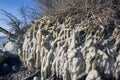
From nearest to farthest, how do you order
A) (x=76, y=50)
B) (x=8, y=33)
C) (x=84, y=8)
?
(x=76, y=50), (x=84, y=8), (x=8, y=33)

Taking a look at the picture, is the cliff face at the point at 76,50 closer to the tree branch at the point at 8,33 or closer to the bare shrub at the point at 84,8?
the bare shrub at the point at 84,8

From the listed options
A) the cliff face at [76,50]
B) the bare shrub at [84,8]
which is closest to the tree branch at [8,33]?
the bare shrub at [84,8]

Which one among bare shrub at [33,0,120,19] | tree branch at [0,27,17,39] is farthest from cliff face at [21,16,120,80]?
tree branch at [0,27,17,39]

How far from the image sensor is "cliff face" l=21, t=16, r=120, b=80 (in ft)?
23.8

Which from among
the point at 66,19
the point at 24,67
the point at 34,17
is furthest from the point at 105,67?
the point at 34,17

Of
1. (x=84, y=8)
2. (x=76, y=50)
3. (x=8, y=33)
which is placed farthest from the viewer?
(x=8, y=33)

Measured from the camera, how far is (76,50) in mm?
7738

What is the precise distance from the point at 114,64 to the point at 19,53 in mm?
3887

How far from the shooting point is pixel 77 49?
305 inches

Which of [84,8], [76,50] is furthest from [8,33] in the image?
[76,50]

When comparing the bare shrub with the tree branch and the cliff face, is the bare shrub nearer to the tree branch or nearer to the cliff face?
the cliff face

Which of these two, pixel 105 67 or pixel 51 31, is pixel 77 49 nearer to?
pixel 105 67

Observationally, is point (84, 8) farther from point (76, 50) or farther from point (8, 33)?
point (8, 33)

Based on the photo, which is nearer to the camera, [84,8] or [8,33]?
[84,8]
